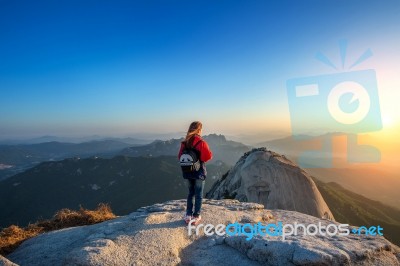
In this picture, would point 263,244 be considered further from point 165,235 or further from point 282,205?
point 282,205

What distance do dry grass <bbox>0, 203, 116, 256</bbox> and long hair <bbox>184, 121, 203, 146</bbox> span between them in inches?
246

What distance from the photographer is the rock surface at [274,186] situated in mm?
21125

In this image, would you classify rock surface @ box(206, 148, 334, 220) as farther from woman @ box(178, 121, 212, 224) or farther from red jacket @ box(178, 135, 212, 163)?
red jacket @ box(178, 135, 212, 163)

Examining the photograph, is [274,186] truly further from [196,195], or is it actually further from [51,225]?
[51,225]

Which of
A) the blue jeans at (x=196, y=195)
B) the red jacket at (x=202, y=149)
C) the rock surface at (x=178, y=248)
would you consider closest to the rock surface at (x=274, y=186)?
the rock surface at (x=178, y=248)

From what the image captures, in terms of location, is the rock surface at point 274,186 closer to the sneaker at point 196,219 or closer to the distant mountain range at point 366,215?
the sneaker at point 196,219

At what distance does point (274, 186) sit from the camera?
2192 centimetres

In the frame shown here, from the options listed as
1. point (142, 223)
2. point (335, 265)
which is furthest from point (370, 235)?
point (142, 223)

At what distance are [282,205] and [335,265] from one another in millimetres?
13236

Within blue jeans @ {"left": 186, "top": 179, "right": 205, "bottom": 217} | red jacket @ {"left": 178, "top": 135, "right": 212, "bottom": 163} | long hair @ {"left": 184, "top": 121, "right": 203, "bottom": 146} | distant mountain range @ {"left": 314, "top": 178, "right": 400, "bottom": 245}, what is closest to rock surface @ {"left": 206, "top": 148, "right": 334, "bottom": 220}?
blue jeans @ {"left": 186, "top": 179, "right": 205, "bottom": 217}

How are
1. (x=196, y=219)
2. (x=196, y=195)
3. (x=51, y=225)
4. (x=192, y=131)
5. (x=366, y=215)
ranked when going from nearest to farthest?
(x=196, y=219)
(x=192, y=131)
(x=196, y=195)
(x=51, y=225)
(x=366, y=215)

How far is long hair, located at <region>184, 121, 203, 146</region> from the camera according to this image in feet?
34.8

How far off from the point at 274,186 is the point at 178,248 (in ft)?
48.2

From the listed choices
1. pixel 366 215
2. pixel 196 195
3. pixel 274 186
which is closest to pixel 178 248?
pixel 196 195
